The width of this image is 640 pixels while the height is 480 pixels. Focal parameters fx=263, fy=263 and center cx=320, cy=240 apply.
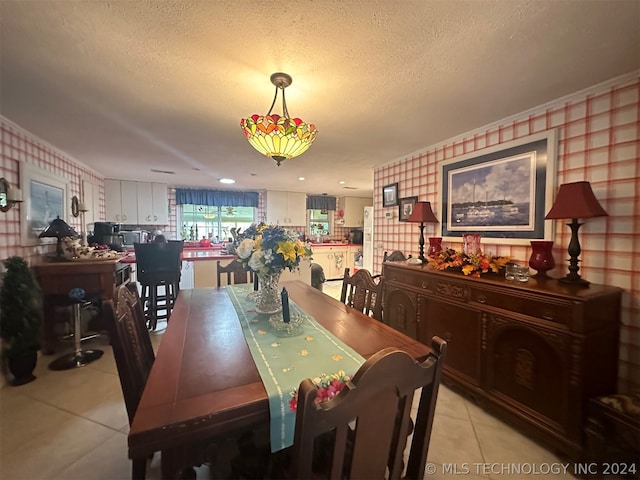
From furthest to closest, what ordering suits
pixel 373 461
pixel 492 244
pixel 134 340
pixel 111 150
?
pixel 111 150 → pixel 492 244 → pixel 134 340 → pixel 373 461

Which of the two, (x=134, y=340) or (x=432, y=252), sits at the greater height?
(x=432, y=252)

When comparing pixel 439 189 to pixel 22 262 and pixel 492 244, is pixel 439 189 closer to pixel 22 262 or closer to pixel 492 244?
pixel 492 244

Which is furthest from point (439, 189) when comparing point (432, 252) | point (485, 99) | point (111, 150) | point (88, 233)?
point (88, 233)

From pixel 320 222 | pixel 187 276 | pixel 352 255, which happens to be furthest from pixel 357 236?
pixel 187 276

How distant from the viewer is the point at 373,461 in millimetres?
709

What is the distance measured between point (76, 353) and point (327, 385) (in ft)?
9.33

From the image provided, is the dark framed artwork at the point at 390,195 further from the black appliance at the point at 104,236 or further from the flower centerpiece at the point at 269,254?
the black appliance at the point at 104,236

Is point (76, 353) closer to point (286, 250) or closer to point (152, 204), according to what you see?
point (286, 250)

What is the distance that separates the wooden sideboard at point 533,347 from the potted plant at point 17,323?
133 inches

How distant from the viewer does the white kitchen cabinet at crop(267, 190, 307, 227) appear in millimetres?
6297

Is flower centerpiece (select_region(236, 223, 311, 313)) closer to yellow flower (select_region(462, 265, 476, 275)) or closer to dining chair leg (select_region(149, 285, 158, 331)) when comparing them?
yellow flower (select_region(462, 265, 476, 275))

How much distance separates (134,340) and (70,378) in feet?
5.57

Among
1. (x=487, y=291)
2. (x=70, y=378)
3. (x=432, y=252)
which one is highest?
(x=432, y=252)

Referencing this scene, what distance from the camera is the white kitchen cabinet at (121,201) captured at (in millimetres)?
4801
